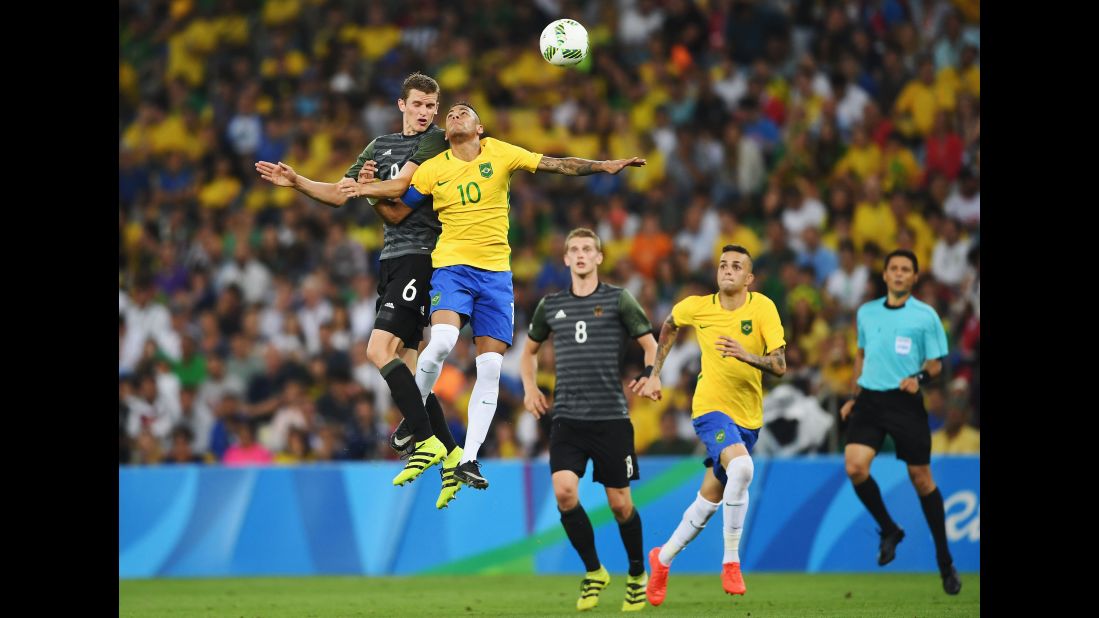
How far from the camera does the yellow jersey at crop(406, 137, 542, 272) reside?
34.3ft

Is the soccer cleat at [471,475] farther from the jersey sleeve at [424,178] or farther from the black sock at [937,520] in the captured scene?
the black sock at [937,520]

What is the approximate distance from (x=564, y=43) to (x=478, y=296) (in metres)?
1.87

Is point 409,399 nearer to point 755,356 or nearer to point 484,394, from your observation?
point 484,394

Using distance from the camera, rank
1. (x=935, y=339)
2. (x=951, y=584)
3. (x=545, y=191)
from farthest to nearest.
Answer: (x=545, y=191) < (x=935, y=339) < (x=951, y=584)

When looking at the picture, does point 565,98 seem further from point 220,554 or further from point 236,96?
point 220,554

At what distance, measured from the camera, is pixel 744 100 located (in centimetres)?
1984

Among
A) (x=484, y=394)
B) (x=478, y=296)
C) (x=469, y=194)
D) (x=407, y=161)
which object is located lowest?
(x=484, y=394)

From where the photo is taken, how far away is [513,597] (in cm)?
1316

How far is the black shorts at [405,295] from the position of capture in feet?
34.8

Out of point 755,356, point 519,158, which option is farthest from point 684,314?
point 519,158

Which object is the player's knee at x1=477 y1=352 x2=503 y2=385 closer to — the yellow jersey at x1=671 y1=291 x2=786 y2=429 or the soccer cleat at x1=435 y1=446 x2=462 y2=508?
the soccer cleat at x1=435 y1=446 x2=462 y2=508

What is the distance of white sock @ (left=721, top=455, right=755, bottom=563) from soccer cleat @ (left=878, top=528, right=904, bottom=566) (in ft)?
5.57

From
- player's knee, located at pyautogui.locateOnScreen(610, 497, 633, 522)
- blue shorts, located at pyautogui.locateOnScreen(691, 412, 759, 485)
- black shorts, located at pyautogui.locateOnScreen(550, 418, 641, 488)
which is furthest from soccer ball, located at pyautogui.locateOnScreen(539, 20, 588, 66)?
player's knee, located at pyautogui.locateOnScreen(610, 497, 633, 522)
